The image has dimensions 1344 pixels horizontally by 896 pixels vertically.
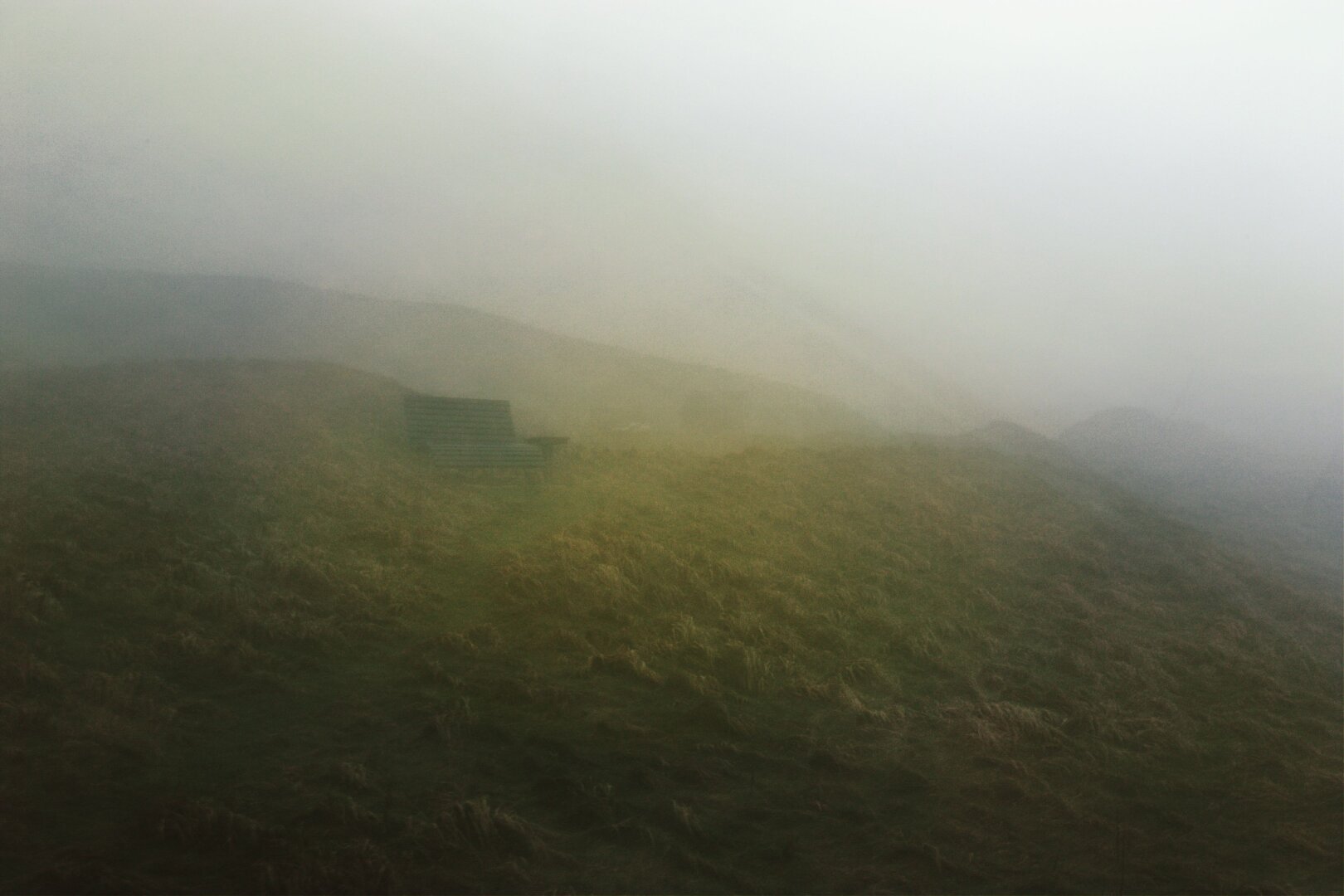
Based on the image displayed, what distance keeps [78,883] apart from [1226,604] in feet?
32.3

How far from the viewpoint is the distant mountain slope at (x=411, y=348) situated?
12.7m

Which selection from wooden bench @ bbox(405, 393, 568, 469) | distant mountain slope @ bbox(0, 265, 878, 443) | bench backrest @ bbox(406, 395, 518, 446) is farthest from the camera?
distant mountain slope @ bbox(0, 265, 878, 443)

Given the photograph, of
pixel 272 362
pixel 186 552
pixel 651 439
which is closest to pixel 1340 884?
pixel 186 552

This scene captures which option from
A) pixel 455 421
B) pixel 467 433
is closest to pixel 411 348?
pixel 455 421

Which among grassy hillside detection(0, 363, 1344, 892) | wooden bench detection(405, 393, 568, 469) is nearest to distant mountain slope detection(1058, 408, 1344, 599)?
grassy hillside detection(0, 363, 1344, 892)

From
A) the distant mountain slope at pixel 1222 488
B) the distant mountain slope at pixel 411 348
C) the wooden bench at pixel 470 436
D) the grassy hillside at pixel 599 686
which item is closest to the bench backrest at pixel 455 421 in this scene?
the wooden bench at pixel 470 436

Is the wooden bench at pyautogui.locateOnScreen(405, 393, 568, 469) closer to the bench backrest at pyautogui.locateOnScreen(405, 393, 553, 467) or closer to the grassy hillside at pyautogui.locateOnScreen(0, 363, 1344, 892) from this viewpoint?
the bench backrest at pyautogui.locateOnScreen(405, 393, 553, 467)

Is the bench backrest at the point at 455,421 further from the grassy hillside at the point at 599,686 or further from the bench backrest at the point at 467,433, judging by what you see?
the grassy hillside at the point at 599,686

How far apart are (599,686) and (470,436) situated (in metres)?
5.23

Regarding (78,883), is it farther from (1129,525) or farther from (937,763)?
(1129,525)

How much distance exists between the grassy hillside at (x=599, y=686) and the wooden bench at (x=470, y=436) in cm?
33

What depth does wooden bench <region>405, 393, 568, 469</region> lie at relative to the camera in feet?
30.8

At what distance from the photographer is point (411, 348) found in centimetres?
1462

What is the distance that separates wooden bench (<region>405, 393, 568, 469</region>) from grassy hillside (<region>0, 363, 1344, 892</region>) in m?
0.33
